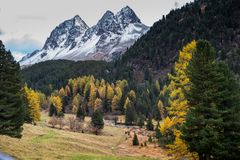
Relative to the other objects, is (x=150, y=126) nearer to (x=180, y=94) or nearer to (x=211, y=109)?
(x=180, y=94)

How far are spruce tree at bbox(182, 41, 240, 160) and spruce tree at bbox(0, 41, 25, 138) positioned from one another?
27198 millimetres

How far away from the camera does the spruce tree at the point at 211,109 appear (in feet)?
88.5

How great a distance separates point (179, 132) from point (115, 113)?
146368 mm

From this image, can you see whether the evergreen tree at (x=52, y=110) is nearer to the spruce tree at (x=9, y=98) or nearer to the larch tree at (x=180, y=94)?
the spruce tree at (x=9, y=98)

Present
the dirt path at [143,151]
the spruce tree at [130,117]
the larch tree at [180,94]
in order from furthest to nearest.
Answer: the spruce tree at [130,117] → the dirt path at [143,151] → the larch tree at [180,94]

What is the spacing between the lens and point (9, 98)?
4750cm

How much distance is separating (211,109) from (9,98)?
30.2m

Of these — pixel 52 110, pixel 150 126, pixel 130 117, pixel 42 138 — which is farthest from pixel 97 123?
pixel 52 110

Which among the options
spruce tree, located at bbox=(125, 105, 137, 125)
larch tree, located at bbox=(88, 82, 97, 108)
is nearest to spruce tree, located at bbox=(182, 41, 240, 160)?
Result: spruce tree, located at bbox=(125, 105, 137, 125)

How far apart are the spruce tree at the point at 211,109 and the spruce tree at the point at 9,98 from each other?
89.2ft

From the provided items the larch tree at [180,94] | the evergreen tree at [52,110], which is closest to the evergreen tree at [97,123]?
the evergreen tree at [52,110]

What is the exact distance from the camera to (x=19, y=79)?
50.4 meters

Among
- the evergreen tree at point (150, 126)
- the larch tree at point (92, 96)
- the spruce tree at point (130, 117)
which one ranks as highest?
the larch tree at point (92, 96)

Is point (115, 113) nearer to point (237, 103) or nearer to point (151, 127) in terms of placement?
point (151, 127)
